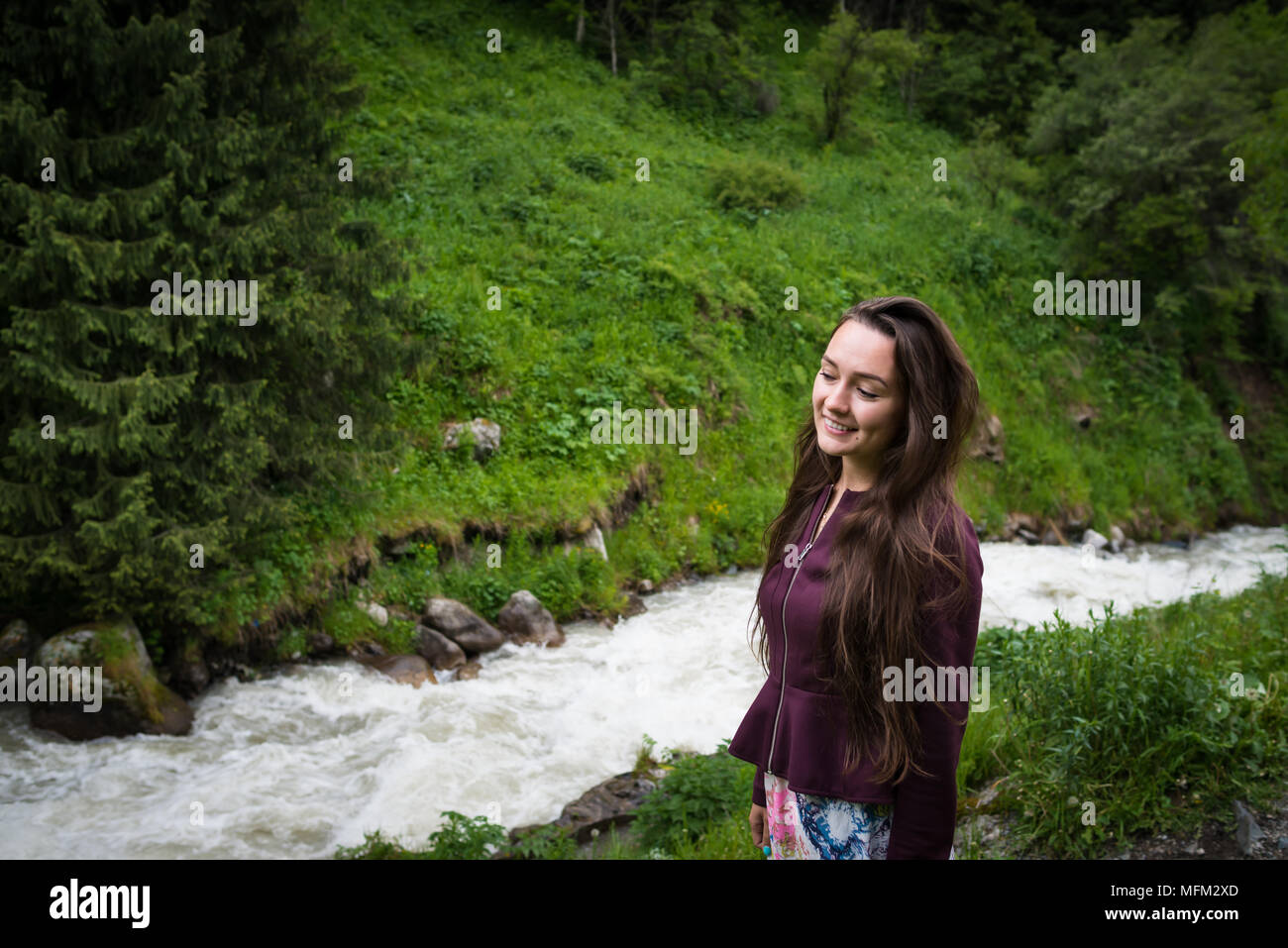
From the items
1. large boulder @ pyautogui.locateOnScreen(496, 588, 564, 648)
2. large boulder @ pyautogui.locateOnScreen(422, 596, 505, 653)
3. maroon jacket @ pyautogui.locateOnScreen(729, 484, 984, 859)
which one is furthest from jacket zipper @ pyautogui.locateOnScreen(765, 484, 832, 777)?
large boulder @ pyautogui.locateOnScreen(496, 588, 564, 648)

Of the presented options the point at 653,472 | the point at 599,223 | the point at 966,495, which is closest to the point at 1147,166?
the point at 966,495

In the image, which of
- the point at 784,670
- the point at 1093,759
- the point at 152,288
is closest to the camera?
the point at 784,670

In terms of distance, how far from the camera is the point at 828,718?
2545 mm

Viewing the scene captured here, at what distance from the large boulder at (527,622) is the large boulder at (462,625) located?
0.22m

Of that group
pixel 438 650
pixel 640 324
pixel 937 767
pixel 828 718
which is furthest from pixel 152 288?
pixel 640 324

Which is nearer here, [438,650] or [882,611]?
[882,611]

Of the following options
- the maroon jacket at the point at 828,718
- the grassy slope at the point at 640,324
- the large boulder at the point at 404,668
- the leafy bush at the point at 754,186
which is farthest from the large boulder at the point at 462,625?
the leafy bush at the point at 754,186

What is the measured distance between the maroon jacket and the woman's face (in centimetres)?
19

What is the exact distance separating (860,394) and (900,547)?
47 cm

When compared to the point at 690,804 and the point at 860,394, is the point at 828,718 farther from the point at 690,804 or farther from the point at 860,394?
the point at 690,804

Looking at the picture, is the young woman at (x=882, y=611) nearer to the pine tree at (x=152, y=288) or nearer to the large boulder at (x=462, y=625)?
the pine tree at (x=152, y=288)

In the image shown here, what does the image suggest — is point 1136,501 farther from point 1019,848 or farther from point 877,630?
point 877,630

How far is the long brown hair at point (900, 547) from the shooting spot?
2.37 metres
